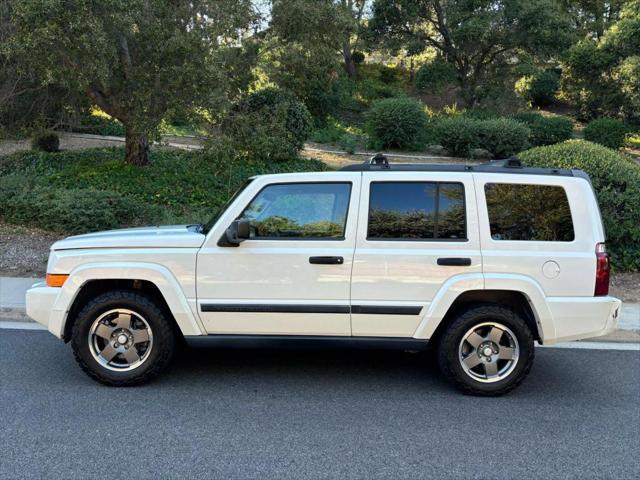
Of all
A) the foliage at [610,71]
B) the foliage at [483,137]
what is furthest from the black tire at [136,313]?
the foliage at [610,71]

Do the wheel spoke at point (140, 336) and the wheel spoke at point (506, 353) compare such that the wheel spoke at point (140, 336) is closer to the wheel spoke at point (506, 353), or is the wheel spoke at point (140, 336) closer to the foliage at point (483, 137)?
the wheel spoke at point (506, 353)

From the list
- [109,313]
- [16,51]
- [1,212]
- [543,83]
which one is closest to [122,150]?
[1,212]

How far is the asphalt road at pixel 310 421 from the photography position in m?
3.54

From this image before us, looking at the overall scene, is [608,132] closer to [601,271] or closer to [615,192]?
[615,192]

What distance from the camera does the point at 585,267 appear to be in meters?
4.50

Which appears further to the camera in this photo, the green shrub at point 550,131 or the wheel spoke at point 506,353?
the green shrub at point 550,131

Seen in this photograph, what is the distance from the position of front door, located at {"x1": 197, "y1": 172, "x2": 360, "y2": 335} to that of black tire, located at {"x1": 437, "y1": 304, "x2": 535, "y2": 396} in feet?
2.68

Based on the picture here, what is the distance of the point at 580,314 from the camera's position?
4.51m

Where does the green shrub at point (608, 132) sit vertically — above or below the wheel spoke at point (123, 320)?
above

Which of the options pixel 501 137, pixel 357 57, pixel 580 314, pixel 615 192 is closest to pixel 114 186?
pixel 615 192

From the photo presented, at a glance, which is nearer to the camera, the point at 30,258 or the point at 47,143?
the point at 30,258

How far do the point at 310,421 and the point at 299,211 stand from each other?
1.62m

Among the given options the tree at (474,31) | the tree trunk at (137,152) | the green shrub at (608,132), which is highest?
the tree at (474,31)

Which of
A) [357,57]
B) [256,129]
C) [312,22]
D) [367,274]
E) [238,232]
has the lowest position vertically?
[367,274]
